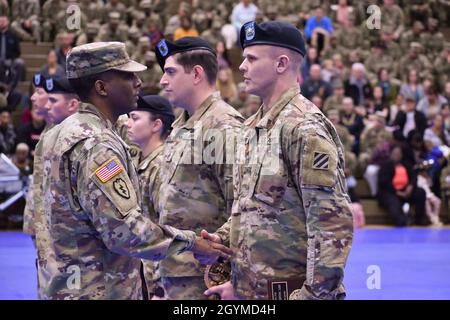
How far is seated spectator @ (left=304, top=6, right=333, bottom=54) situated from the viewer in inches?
726

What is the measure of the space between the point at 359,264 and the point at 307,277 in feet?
23.6

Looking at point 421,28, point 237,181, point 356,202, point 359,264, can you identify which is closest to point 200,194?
point 237,181

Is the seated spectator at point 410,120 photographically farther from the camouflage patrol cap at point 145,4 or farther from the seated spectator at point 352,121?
the camouflage patrol cap at point 145,4

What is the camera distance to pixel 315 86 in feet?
54.6

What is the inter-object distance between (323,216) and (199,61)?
1.69 m

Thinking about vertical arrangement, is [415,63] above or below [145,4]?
below

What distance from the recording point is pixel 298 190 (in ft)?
13.5

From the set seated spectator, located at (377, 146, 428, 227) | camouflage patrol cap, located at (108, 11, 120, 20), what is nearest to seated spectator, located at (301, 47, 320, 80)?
seated spectator, located at (377, 146, 428, 227)

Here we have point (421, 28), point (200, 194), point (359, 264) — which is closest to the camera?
point (200, 194)

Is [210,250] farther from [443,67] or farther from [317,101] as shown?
[443,67]

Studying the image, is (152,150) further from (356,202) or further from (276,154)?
(356,202)

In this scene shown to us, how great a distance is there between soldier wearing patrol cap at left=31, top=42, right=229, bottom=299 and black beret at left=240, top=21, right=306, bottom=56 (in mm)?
568

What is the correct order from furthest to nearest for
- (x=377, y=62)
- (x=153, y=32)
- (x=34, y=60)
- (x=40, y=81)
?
(x=377, y=62) < (x=153, y=32) < (x=34, y=60) < (x=40, y=81)

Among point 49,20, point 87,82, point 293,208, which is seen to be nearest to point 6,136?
point 49,20
